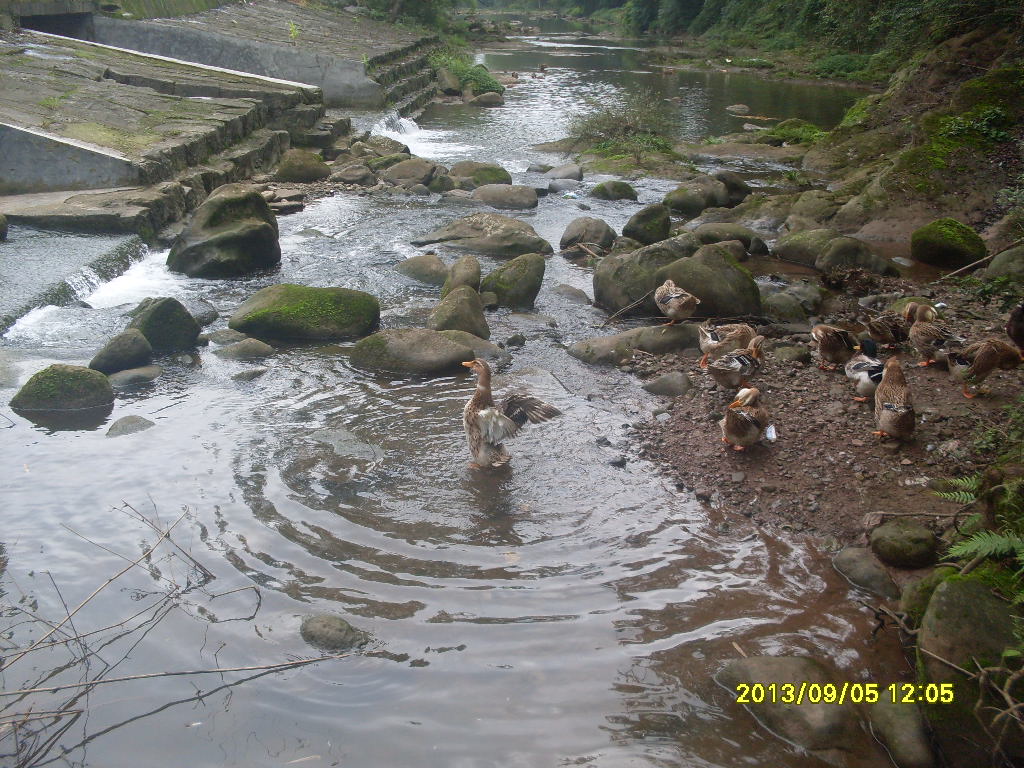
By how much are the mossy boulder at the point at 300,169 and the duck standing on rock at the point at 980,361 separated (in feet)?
45.9

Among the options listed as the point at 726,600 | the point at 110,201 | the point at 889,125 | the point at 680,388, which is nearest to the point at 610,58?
Answer: the point at 889,125

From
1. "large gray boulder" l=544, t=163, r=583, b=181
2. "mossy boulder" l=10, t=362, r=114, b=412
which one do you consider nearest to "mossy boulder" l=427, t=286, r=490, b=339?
"mossy boulder" l=10, t=362, r=114, b=412

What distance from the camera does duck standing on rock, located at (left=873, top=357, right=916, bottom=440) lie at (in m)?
6.57

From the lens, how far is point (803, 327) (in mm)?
10062

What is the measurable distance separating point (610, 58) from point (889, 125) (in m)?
33.1

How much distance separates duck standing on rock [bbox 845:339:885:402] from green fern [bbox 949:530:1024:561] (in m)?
2.63

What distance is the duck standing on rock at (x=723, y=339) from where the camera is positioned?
870 centimetres

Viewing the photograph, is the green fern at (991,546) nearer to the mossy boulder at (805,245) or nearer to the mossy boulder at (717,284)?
A: the mossy boulder at (717,284)

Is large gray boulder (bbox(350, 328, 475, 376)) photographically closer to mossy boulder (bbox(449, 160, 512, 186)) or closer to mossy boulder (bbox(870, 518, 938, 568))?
mossy boulder (bbox(870, 518, 938, 568))

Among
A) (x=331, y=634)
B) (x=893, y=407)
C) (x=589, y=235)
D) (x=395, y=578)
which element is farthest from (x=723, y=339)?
(x=331, y=634)

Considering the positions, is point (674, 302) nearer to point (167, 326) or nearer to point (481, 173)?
point (167, 326)

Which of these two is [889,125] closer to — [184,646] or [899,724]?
[899,724]

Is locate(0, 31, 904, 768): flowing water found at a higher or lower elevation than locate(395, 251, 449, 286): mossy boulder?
lower
